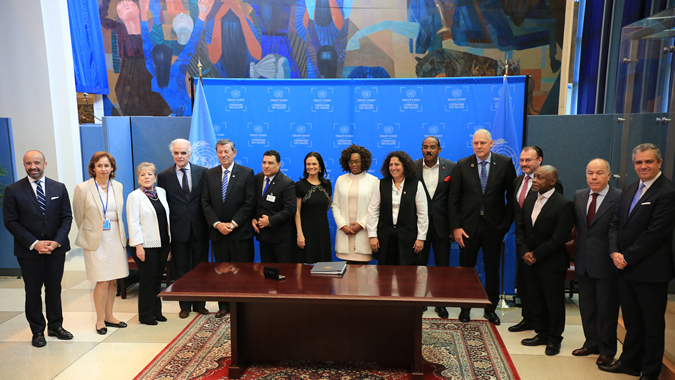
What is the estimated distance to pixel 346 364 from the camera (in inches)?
135

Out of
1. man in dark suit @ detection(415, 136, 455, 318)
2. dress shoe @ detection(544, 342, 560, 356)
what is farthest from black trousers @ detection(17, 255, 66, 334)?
dress shoe @ detection(544, 342, 560, 356)

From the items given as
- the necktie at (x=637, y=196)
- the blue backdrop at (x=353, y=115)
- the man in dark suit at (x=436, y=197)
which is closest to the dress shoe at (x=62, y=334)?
the blue backdrop at (x=353, y=115)

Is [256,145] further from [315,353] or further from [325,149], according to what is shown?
[315,353]

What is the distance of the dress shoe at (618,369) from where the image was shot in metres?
3.24

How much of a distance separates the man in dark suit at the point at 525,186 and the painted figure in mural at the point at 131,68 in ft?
18.8

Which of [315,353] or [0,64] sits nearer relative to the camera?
[315,353]

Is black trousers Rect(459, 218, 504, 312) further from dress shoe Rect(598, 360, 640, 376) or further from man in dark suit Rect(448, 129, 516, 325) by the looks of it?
dress shoe Rect(598, 360, 640, 376)

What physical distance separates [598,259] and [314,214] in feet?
8.11

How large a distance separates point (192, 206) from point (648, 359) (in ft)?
13.3

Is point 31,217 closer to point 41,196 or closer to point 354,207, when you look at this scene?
point 41,196

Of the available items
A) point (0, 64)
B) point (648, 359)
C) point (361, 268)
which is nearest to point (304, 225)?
point (361, 268)

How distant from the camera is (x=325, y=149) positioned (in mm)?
5375

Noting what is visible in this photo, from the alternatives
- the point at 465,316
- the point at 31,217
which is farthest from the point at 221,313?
the point at 465,316

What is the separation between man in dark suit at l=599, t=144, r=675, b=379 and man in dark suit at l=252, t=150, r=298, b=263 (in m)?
2.77
